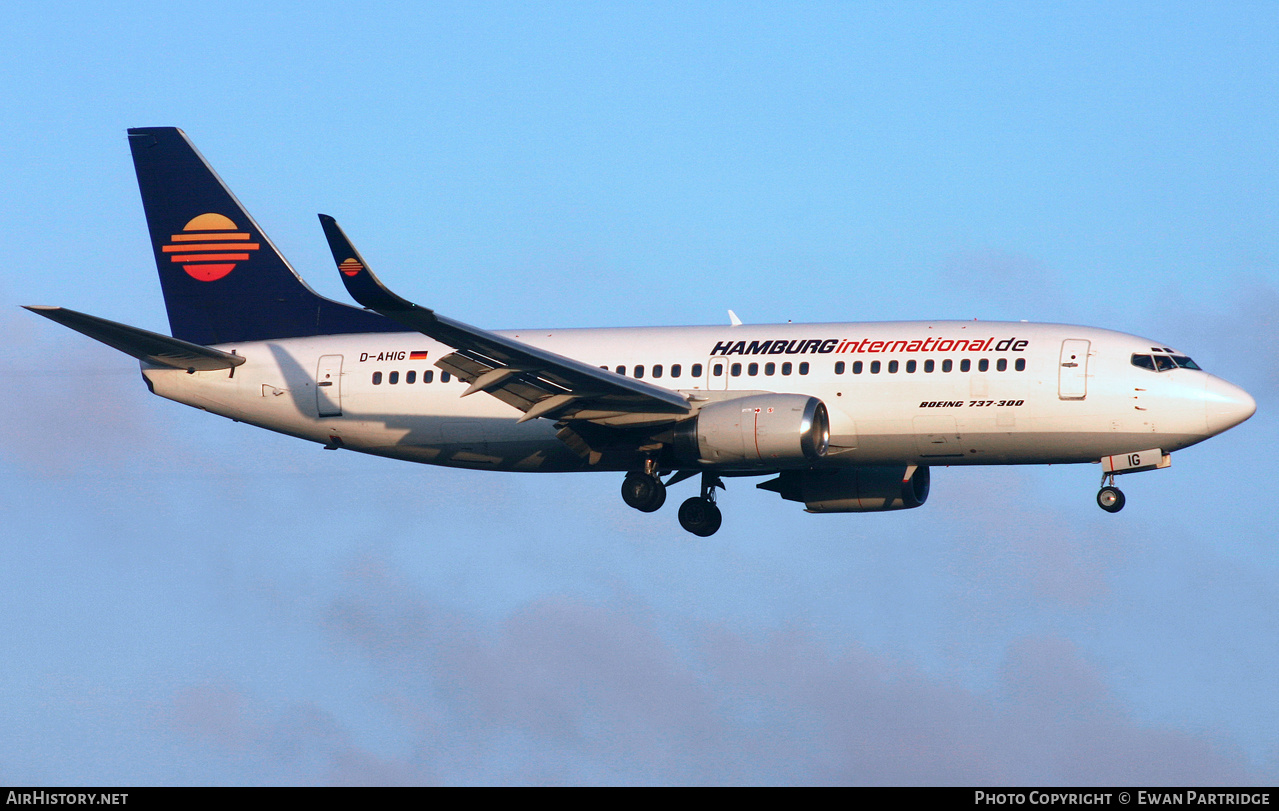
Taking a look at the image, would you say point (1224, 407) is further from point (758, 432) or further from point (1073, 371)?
point (758, 432)

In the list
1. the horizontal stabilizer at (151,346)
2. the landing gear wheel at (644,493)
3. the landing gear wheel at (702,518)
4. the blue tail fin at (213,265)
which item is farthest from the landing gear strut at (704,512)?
the horizontal stabilizer at (151,346)

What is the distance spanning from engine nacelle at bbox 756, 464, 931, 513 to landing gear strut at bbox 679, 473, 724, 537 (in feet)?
6.67

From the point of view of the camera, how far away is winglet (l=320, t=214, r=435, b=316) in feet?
116

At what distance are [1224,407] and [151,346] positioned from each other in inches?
1074

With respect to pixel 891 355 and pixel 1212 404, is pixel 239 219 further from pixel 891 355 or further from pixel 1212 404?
pixel 1212 404

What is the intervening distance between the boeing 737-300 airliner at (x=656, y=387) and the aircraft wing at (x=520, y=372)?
0.07m

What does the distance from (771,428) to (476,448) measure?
8885 mm

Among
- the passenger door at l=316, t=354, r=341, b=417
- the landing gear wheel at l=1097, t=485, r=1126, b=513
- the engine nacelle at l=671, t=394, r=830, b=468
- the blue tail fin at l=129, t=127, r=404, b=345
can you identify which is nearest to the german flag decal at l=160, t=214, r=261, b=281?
the blue tail fin at l=129, t=127, r=404, b=345

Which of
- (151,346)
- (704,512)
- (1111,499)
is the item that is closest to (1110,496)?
(1111,499)

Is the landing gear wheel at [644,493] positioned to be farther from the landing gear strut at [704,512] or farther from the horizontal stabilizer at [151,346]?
the horizontal stabilizer at [151,346]

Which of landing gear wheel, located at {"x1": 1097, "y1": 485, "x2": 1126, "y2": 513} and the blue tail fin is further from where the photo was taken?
the blue tail fin

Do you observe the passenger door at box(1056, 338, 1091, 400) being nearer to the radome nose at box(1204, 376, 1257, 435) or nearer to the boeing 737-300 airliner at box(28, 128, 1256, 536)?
the boeing 737-300 airliner at box(28, 128, 1256, 536)

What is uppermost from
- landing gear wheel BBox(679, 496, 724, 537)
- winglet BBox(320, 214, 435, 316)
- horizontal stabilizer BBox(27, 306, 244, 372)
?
winglet BBox(320, 214, 435, 316)
